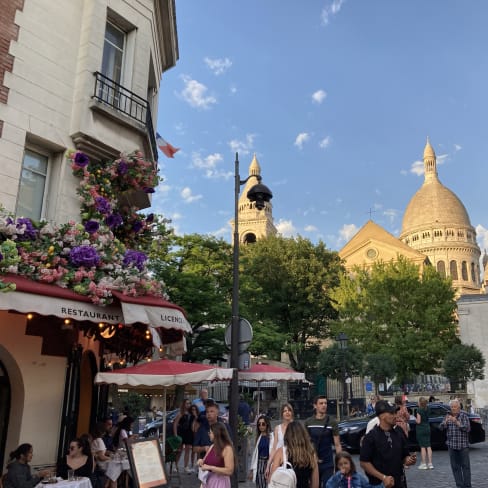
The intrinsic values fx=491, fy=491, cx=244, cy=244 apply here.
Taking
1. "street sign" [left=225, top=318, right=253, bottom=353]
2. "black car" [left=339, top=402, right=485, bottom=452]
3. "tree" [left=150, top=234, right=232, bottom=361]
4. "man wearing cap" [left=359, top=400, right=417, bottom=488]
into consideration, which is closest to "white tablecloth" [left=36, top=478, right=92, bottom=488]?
"man wearing cap" [left=359, top=400, right=417, bottom=488]

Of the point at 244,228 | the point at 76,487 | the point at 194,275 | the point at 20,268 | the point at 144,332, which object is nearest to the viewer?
the point at 76,487

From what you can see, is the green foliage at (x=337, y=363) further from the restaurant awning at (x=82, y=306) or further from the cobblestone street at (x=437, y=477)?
the restaurant awning at (x=82, y=306)

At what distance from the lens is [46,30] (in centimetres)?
884

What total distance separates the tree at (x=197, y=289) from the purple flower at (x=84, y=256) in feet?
60.1

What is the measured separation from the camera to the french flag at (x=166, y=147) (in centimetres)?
1240

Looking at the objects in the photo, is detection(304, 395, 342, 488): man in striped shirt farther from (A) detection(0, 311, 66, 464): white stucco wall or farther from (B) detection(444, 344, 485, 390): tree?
(B) detection(444, 344, 485, 390): tree

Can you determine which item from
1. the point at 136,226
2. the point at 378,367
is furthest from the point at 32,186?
the point at 378,367

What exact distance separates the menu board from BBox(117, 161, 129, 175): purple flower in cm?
494

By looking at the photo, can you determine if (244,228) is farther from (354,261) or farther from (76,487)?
(76,487)

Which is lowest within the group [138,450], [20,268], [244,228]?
[138,450]

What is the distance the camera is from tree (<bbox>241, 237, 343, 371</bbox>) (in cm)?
4388

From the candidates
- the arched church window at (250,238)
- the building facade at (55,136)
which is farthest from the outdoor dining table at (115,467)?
the arched church window at (250,238)

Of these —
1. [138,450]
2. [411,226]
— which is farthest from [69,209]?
[411,226]

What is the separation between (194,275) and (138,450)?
2139cm
